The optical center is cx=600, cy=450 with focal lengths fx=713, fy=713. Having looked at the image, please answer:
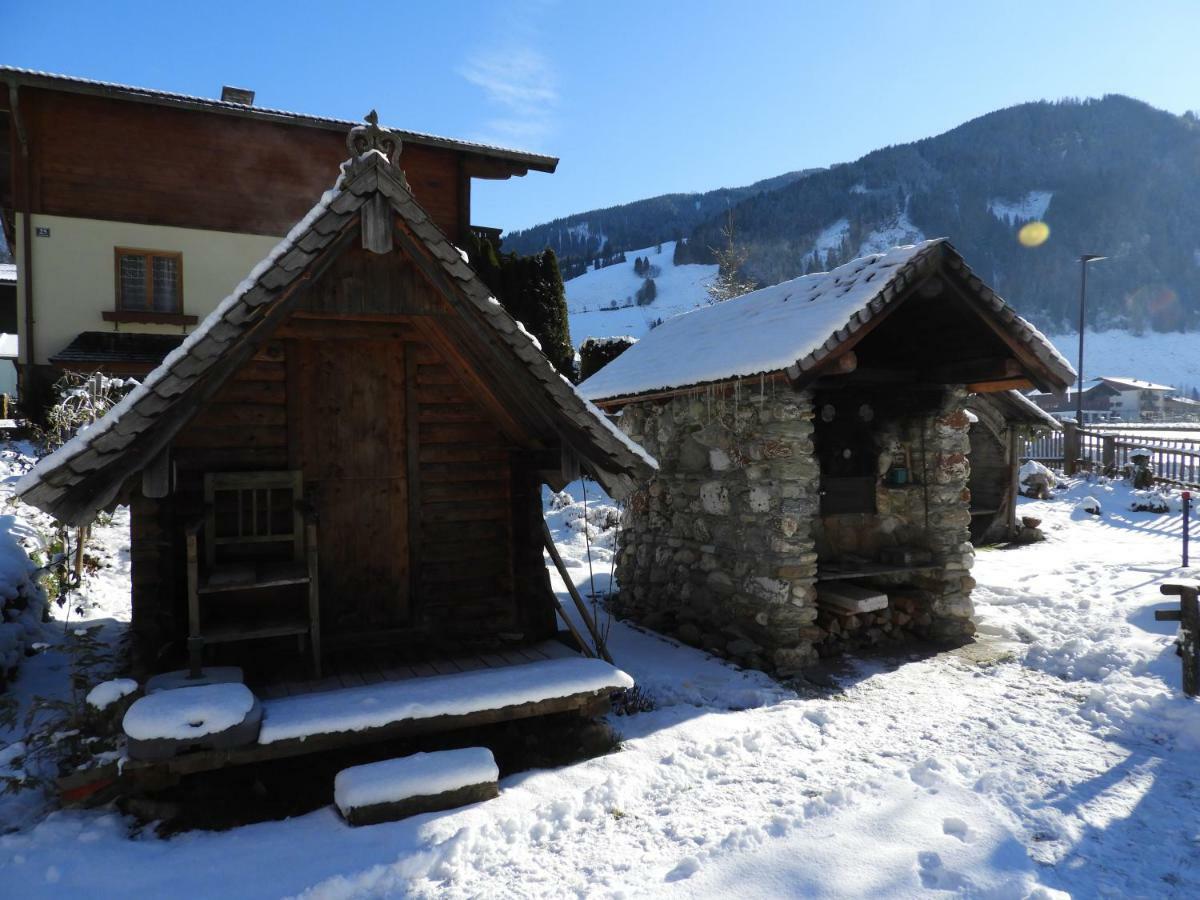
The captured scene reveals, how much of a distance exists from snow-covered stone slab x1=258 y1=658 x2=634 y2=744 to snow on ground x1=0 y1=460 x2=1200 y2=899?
0.50 meters

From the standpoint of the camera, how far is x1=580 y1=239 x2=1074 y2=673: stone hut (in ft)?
22.9

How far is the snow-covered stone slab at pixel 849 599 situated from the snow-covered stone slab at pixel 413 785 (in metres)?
4.31

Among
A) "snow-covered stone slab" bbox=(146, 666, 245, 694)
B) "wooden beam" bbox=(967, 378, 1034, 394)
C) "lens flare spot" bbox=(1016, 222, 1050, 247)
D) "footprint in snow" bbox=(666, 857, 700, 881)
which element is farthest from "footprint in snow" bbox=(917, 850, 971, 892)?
"lens flare spot" bbox=(1016, 222, 1050, 247)

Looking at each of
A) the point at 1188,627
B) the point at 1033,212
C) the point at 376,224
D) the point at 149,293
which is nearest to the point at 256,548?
the point at 376,224

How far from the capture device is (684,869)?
3.54 m

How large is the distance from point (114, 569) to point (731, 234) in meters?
→ 18.6

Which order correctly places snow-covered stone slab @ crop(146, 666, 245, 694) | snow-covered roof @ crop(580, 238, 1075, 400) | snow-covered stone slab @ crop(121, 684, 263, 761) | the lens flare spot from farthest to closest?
the lens flare spot
snow-covered roof @ crop(580, 238, 1075, 400)
snow-covered stone slab @ crop(146, 666, 245, 694)
snow-covered stone slab @ crop(121, 684, 263, 761)

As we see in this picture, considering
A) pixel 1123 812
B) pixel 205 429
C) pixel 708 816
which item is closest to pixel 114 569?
pixel 205 429

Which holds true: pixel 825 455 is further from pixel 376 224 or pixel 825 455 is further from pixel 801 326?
pixel 376 224

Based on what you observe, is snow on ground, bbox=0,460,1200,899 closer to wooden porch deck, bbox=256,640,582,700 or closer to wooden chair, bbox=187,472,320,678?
wooden porch deck, bbox=256,640,582,700

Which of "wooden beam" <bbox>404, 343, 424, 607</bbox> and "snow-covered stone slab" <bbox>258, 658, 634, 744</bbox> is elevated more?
"wooden beam" <bbox>404, 343, 424, 607</bbox>

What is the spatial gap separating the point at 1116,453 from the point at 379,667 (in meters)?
19.8

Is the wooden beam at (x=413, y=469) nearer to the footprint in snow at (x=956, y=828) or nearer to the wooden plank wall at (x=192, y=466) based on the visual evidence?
the wooden plank wall at (x=192, y=466)

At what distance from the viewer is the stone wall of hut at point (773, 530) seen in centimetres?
701
